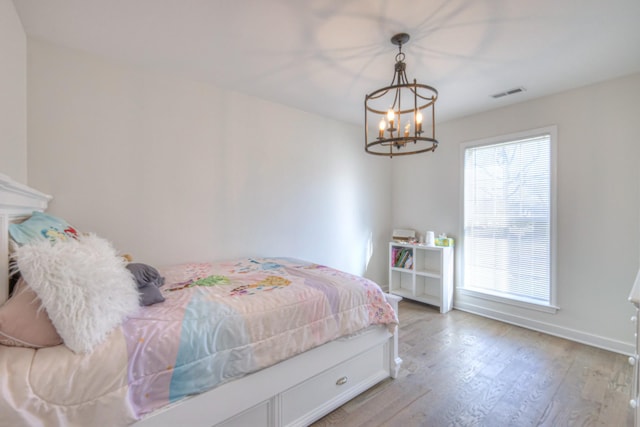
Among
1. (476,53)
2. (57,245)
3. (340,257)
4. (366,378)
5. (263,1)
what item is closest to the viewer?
(57,245)

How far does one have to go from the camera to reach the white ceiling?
162cm

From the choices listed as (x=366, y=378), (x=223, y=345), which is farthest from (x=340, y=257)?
(x=223, y=345)

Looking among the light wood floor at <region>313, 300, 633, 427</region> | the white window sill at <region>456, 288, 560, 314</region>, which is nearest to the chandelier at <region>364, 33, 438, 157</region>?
the light wood floor at <region>313, 300, 633, 427</region>

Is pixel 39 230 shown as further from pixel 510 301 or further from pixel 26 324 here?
pixel 510 301

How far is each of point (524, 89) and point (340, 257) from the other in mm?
2654

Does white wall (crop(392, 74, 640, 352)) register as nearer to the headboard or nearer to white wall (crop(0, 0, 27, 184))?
the headboard

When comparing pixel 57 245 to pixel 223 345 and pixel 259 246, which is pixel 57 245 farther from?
pixel 259 246

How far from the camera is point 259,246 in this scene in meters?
2.93

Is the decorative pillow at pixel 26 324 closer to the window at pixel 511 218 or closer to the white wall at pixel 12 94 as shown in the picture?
the white wall at pixel 12 94

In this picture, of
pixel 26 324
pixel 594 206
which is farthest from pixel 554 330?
pixel 26 324

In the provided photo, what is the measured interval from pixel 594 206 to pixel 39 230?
410 centimetres

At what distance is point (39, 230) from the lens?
1.33 meters

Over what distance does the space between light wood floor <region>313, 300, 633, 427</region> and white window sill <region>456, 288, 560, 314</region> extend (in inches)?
10.2

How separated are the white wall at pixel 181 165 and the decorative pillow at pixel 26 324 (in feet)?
4.37
